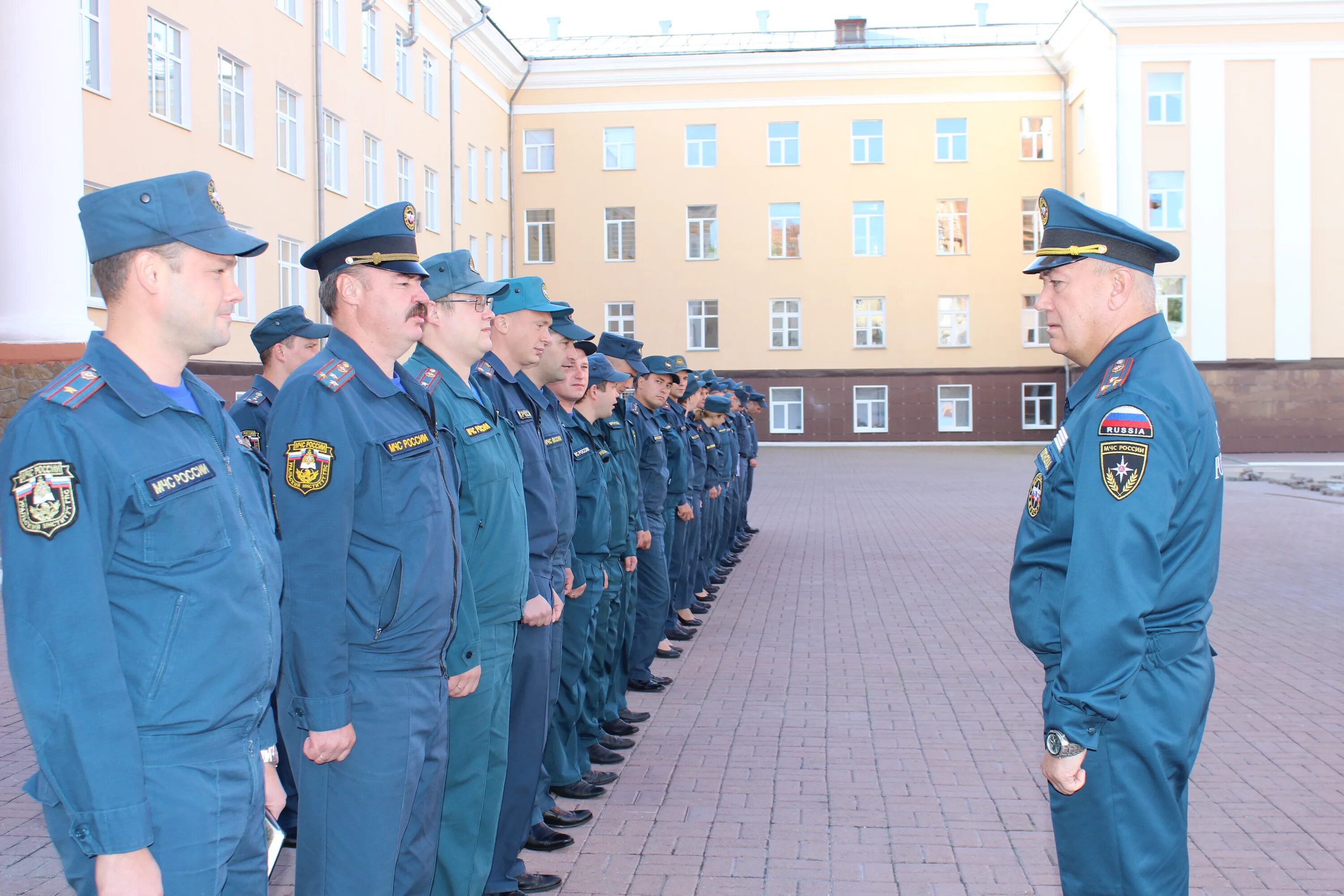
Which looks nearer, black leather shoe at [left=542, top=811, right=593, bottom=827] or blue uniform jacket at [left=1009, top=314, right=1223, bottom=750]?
blue uniform jacket at [left=1009, top=314, right=1223, bottom=750]

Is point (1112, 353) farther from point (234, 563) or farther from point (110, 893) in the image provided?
point (110, 893)

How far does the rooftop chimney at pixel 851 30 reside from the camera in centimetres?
4169

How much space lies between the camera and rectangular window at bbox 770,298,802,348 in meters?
39.9

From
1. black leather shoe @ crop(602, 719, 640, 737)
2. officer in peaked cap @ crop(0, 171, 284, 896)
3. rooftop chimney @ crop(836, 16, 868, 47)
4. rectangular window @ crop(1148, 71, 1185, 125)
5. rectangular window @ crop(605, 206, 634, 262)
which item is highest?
rooftop chimney @ crop(836, 16, 868, 47)

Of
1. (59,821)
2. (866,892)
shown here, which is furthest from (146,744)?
(866,892)

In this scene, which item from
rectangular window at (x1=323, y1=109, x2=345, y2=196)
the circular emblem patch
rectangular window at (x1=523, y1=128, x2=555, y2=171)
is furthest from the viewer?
rectangular window at (x1=523, y1=128, x2=555, y2=171)

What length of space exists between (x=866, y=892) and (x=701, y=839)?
801 millimetres

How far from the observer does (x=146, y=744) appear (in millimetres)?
2234

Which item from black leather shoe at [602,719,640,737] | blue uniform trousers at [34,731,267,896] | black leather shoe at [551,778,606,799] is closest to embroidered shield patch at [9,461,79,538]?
Answer: blue uniform trousers at [34,731,267,896]

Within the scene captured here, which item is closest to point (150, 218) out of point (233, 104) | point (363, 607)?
point (363, 607)

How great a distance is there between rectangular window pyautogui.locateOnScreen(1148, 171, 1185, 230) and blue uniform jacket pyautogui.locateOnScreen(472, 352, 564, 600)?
111ft

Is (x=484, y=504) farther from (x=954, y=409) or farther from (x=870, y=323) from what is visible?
(x=954, y=409)

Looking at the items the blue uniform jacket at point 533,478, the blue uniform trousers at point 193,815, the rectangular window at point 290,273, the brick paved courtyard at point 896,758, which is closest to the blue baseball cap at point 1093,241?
the blue uniform jacket at point 533,478

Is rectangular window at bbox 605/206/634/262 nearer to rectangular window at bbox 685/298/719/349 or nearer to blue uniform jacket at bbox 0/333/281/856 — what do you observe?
rectangular window at bbox 685/298/719/349
